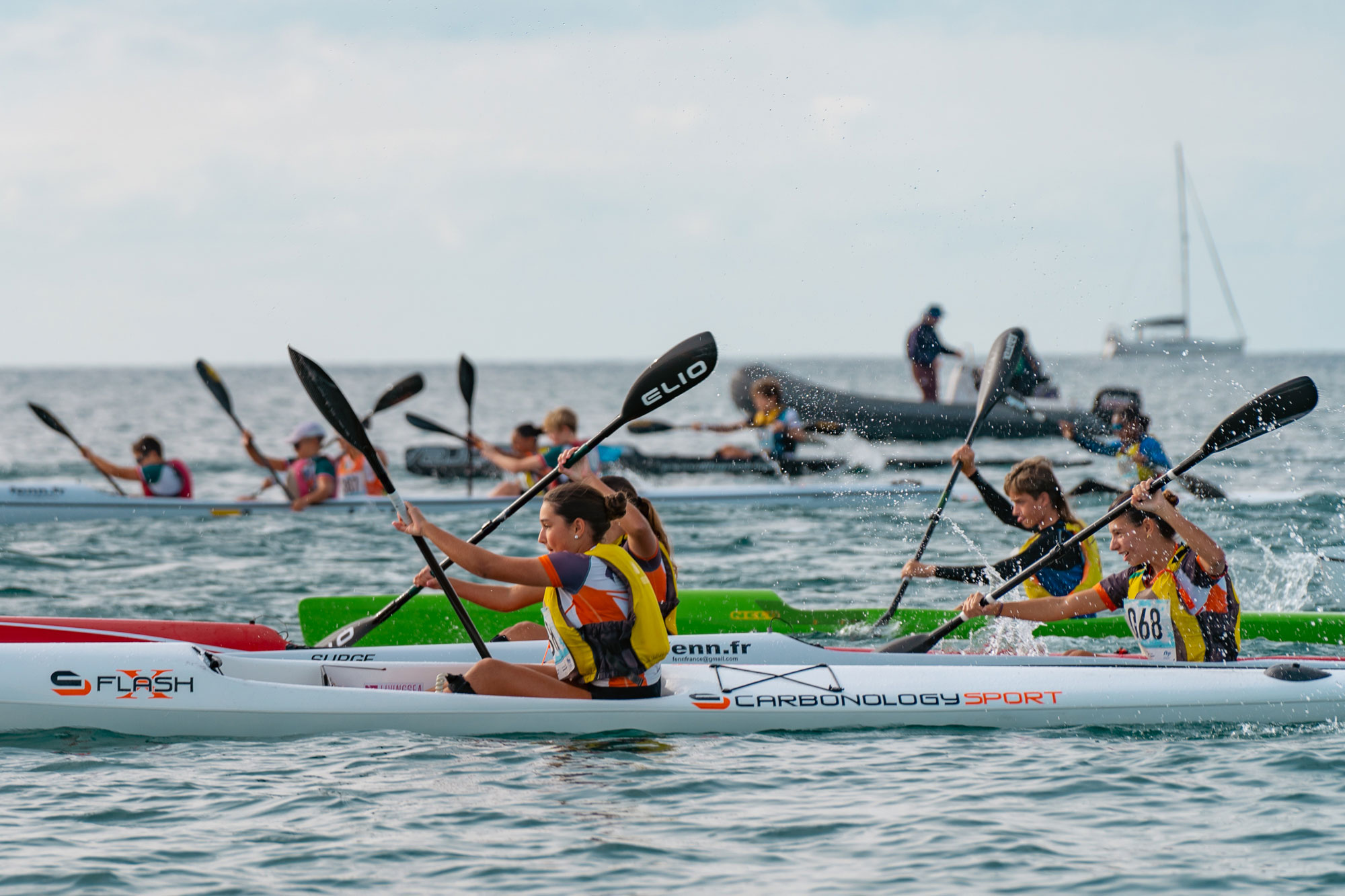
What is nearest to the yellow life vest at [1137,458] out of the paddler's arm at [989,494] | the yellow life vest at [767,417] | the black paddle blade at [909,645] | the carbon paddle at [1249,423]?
the paddler's arm at [989,494]

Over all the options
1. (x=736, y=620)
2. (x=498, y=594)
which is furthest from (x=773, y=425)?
(x=498, y=594)

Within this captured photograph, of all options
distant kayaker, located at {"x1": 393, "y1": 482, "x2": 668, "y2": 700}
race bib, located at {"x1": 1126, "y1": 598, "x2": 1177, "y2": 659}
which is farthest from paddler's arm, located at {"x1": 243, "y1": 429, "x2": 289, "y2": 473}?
race bib, located at {"x1": 1126, "y1": 598, "x2": 1177, "y2": 659}

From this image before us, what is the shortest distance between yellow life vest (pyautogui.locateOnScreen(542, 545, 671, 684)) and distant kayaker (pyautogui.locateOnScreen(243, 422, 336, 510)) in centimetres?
849

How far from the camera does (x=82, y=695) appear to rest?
5.60 metres

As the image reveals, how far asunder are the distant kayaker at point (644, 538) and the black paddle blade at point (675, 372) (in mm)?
397

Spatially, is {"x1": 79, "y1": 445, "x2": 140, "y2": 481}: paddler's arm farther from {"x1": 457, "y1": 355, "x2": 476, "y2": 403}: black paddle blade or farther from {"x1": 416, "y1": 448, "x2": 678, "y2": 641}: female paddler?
{"x1": 416, "y1": 448, "x2": 678, "y2": 641}: female paddler

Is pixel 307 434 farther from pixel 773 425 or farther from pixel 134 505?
pixel 773 425

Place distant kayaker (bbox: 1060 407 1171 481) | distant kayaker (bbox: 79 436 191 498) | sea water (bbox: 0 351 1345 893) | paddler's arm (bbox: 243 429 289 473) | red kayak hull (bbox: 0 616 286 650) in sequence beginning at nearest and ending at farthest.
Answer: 1. sea water (bbox: 0 351 1345 893)
2. red kayak hull (bbox: 0 616 286 650)
3. distant kayaker (bbox: 1060 407 1171 481)
4. paddler's arm (bbox: 243 429 289 473)
5. distant kayaker (bbox: 79 436 191 498)

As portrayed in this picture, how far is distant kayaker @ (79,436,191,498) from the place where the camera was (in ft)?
43.9

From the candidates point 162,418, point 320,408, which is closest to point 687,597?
point 320,408

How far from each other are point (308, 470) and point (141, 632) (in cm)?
676

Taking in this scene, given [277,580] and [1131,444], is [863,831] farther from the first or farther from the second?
[277,580]

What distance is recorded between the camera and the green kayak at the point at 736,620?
25.3 ft

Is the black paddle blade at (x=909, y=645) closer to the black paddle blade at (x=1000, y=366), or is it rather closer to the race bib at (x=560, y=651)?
the race bib at (x=560, y=651)
